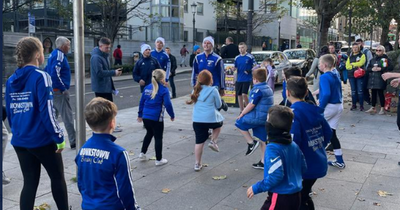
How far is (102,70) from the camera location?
7609 mm

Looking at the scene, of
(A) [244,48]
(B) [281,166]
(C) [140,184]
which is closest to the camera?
(B) [281,166]

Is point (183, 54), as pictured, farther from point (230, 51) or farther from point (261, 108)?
point (261, 108)

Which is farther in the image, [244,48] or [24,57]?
[244,48]

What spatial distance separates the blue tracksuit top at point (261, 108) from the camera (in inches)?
223

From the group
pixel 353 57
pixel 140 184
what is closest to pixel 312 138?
pixel 140 184

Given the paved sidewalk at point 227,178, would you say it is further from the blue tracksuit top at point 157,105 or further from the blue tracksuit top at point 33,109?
the blue tracksuit top at point 33,109

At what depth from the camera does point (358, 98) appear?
11.6 metres

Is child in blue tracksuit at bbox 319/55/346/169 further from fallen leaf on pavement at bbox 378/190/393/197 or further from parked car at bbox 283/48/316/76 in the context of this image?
parked car at bbox 283/48/316/76

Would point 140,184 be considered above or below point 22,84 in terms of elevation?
below

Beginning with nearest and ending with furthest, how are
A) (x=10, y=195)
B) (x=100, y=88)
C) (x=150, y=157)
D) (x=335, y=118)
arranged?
1. (x=10, y=195)
2. (x=335, y=118)
3. (x=150, y=157)
4. (x=100, y=88)

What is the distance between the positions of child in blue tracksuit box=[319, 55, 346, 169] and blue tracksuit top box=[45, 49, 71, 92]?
4.18 meters

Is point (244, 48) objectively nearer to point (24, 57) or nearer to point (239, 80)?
point (239, 80)

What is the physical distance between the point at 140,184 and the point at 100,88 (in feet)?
10.0

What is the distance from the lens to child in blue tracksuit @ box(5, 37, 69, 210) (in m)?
3.69
